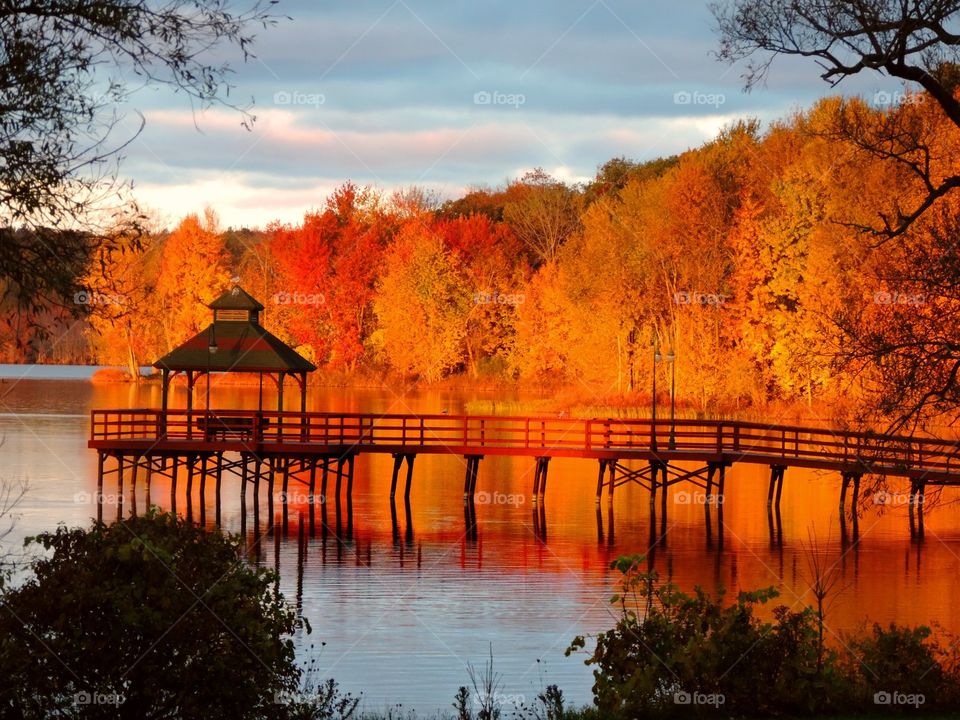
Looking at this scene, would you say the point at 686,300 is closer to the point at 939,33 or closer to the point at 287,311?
the point at 287,311

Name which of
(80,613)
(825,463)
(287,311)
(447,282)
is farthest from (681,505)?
(287,311)

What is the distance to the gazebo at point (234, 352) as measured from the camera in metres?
39.6

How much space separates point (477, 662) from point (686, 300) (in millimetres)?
→ 46337

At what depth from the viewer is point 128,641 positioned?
12.8 metres

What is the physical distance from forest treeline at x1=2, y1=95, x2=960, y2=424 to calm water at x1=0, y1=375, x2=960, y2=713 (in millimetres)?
4392

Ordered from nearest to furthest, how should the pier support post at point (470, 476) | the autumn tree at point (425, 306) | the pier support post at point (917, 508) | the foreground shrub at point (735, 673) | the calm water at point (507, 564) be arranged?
the foreground shrub at point (735, 673) < the calm water at point (507, 564) < the pier support post at point (917, 508) < the pier support post at point (470, 476) < the autumn tree at point (425, 306)

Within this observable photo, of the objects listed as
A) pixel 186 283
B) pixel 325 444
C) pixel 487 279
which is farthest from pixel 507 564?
pixel 186 283

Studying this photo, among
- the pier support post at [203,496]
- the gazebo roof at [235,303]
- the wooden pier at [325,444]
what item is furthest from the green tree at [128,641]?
the gazebo roof at [235,303]

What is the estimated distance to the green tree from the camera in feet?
41.3

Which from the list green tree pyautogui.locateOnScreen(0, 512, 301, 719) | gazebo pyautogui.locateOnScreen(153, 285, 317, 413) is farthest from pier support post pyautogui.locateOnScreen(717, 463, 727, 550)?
green tree pyautogui.locateOnScreen(0, 512, 301, 719)

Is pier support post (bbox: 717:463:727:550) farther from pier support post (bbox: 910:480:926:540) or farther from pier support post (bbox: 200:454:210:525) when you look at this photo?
pier support post (bbox: 200:454:210:525)

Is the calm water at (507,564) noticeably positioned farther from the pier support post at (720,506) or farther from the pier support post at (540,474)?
the pier support post at (540,474)

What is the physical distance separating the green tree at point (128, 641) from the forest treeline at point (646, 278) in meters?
2.43

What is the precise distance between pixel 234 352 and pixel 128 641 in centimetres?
2788
